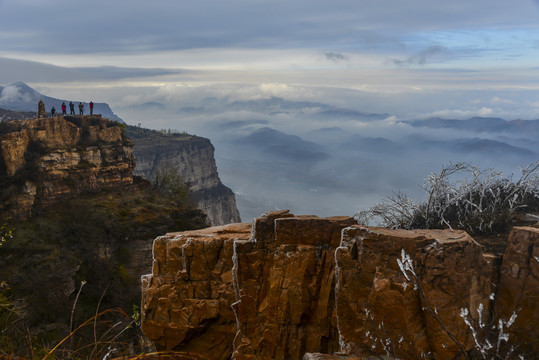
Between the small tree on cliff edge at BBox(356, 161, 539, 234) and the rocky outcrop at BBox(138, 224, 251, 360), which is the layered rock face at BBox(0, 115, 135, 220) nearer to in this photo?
the rocky outcrop at BBox(138, 224, 251, 360)

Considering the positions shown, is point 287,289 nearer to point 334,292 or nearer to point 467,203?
point 334,292

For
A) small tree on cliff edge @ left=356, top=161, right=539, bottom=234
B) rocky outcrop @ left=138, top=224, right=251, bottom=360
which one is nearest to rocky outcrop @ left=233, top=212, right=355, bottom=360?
rocky outcrop @ left=138, top=224, right=251, bottom=360

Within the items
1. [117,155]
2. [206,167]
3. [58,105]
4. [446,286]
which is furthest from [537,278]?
[58,105]

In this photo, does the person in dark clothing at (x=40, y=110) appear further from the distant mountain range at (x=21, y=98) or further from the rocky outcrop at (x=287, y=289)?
the distant mountain range at (x=21, y=98)

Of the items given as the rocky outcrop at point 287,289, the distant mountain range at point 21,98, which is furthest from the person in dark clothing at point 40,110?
the distant mountain range at point 21,98

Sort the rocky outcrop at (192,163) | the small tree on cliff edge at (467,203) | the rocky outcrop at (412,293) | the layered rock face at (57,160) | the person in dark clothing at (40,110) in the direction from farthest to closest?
the rocky outcrop at (192,163) < the person in dark clothing at (40,110) < the layered rock face at (57,160) < the small tree on cliff edge at (467,203) < the rocky outcrop at (412,293)

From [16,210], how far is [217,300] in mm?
28056

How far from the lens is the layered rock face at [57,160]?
33562 mm

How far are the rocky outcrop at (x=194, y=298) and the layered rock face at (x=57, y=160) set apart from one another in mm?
26840

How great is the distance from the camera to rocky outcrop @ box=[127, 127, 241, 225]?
81.4 metres

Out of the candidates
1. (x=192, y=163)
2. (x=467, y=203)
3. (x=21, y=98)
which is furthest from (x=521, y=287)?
(x=21, y=98)

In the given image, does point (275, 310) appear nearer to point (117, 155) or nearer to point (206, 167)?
point (117, 155)

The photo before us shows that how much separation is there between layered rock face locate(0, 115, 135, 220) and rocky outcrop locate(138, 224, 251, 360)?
88.1ft

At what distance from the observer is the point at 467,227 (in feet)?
41.7
